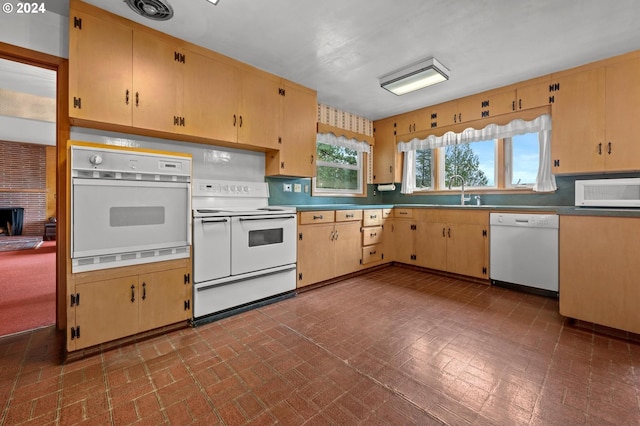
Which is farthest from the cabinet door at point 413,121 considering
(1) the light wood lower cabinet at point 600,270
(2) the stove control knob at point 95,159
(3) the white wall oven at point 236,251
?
(2) the stove control knob at point 95,159

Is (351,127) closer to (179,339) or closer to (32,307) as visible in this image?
(179,339)

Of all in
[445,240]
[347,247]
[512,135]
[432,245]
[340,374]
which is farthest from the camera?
[432,245]

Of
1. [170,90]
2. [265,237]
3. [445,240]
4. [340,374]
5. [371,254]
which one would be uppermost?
[170,90]

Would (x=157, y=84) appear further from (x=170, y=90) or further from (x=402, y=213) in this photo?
(x=402, y=213)

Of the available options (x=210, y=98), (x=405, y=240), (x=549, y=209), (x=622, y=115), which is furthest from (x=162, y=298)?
(x=622, y=115)

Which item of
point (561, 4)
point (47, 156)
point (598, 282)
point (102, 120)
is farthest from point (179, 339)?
point (47, 156)

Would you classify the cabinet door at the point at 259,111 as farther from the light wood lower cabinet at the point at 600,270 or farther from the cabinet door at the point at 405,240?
the light wood lower cabinet at the point at 600,270

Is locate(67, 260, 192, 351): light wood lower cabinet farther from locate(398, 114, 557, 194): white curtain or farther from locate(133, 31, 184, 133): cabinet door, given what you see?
locate(398, 114, 557, 194): white curtain

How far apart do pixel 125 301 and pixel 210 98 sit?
190cm

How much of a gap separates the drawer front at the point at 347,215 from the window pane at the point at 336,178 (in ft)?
2.66

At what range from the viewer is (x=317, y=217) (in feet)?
10.8

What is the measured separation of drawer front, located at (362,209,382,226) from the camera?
3.88 m

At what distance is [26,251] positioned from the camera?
224 inches

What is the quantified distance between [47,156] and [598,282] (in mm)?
11556
